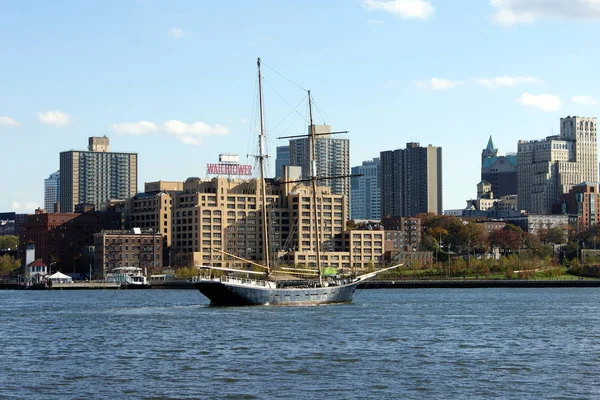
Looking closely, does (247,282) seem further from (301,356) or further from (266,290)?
(301,356)

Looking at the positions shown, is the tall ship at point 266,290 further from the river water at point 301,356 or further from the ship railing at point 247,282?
the river water at point 301,356

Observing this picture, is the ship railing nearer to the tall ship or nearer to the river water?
the tall ship

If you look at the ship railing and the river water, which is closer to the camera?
the river water

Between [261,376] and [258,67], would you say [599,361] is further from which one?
[258,67]

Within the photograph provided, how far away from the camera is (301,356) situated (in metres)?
71.1

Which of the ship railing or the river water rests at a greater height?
the ship railing

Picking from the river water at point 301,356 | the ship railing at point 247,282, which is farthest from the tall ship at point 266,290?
the river water at point 301,356

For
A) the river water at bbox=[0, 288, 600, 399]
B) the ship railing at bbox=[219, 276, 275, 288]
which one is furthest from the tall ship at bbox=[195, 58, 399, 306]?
the river water at bbox=[0, 288, 600, 399]

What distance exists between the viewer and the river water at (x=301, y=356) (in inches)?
2238

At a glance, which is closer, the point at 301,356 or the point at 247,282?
the point at 301,356

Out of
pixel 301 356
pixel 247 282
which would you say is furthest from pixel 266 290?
pixel 301 356

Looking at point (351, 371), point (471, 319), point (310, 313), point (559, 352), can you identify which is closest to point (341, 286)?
point (310, 313)

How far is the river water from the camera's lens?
5684 cm

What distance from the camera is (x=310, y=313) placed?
115312 mm
